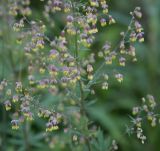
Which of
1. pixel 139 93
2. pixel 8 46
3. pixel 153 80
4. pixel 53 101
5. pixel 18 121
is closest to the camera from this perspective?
pixel 18 121

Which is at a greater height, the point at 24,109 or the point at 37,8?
the point at 37,8

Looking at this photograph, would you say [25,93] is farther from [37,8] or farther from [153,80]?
[37,8]

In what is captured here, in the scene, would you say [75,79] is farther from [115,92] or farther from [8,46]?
[115,92]

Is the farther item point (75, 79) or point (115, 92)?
point (115, 92)

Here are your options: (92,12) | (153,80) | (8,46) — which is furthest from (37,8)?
(92,12)

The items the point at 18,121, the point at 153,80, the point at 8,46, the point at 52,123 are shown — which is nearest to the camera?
the point at 52,123

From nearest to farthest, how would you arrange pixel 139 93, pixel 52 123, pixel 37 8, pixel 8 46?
pixel 52 123 < pixel 8 46 < pixel 139 93 < pixel 37 8

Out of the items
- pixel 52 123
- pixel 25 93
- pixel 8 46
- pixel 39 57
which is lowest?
pixel 52 123

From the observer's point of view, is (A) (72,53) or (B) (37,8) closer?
(A) (72,53)

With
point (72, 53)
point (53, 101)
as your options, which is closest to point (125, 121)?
point (53, 101)
